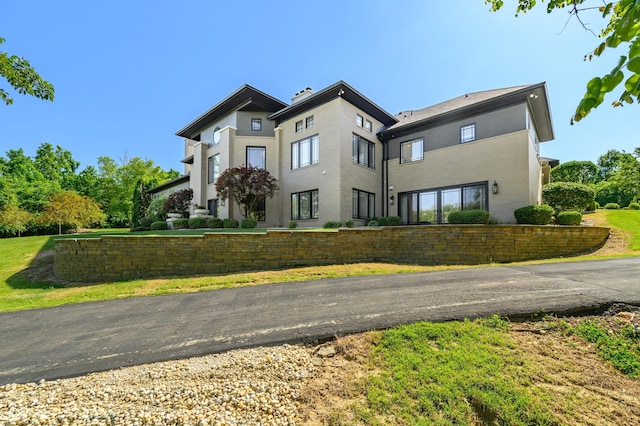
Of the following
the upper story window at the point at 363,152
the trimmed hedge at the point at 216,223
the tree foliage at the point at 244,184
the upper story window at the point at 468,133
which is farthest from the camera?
the trimmed hedge at the point at 216,223

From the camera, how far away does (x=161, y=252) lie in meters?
9.30

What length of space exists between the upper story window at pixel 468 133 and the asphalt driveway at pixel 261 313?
28.4 feet

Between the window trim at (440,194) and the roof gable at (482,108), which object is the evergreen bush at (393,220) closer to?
the window trim at (440,194)

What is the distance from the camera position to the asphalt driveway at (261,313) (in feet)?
12.2

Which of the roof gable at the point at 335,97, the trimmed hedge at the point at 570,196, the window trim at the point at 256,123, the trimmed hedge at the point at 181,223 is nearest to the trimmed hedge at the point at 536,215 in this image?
the trimmed hedge at the point at 570,196

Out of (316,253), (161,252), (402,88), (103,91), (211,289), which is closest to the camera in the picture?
(211,289)

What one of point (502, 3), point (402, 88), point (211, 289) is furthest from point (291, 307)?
point (402, 88)

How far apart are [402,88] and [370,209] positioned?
7154 millimetres

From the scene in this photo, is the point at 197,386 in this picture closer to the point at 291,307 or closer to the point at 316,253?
the point at 291,307

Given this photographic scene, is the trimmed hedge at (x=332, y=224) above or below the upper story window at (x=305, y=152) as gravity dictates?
below

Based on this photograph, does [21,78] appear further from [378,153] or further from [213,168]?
Result: [378,153]

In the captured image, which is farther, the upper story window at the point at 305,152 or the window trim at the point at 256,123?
the window trim at the point at 256,123

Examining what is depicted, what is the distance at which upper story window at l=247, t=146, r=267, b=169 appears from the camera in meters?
17.6

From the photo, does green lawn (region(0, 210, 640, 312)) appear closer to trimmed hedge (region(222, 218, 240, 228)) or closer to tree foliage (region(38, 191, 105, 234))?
trimmed hedge (region(222, 218, 240, 228))
